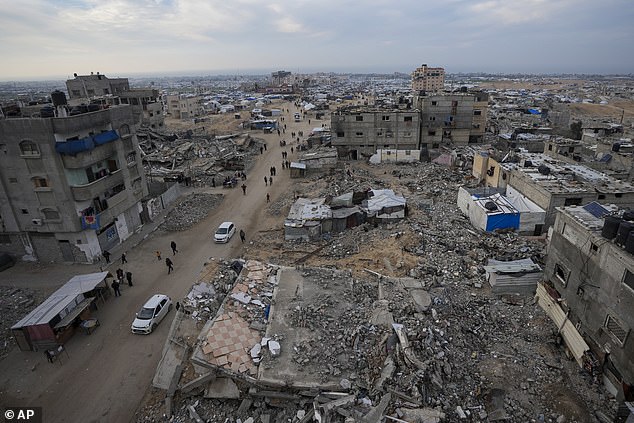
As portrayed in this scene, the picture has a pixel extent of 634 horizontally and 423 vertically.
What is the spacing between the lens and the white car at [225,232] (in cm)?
2588

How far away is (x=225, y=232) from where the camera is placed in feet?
86.4

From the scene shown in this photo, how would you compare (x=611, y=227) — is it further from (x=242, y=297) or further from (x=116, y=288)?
(x=116, y=288)

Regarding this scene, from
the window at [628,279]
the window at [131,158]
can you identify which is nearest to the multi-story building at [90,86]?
the window at [131,158]

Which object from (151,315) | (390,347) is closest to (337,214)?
(151,315)

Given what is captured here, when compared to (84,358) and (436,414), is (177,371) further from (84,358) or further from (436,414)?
(436,414)

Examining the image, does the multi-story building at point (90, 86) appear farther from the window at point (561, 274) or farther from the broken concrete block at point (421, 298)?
the window at point (561, 274)

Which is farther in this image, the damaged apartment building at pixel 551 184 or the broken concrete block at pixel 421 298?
the damaged apartment building at pixel 551 184

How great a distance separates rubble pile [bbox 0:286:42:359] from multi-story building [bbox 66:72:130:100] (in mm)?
52687

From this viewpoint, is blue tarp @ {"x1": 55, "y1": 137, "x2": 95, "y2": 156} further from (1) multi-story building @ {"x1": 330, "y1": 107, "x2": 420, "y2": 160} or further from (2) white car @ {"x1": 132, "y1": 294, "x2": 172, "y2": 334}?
(1) multi-story building @ {"x1": 330, "y1": 107, "x2": 420, "y2": 160}

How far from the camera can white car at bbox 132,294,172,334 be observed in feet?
55.4

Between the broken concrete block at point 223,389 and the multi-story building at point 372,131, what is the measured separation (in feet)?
125

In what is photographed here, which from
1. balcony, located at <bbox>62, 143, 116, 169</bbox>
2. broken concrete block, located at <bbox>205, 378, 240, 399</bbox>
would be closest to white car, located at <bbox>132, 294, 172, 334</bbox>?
broken concrete block, located at <bbox>205, 378, 240, 399</bbox>

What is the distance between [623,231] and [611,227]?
0.65 meters

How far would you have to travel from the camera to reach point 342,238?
25.5 meters
